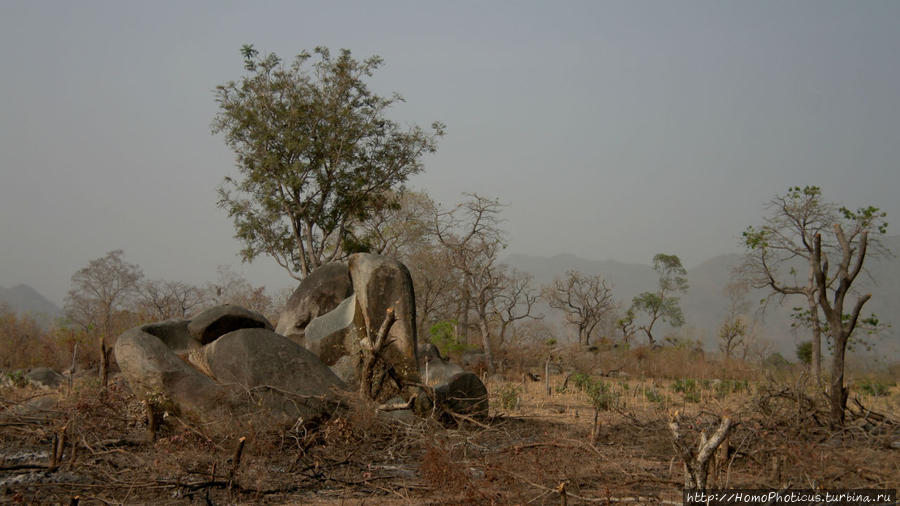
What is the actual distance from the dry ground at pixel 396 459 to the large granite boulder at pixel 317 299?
118 inches

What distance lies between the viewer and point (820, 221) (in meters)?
23.1

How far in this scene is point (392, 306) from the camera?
10500 millimetres

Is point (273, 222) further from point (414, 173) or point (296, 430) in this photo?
point (296, 430)

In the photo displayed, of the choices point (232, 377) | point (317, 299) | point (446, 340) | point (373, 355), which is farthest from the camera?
point (446, 340)

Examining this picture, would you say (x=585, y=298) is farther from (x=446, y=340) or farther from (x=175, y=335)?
(x=175, y=335)

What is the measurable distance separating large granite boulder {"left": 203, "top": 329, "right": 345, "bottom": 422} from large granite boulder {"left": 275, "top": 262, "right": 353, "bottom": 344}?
231 centimetres

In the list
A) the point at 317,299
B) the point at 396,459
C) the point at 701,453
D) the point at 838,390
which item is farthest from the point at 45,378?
the point at 701,453

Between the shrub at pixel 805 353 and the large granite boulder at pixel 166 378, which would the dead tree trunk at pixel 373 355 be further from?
the shrub at pixel 805 353

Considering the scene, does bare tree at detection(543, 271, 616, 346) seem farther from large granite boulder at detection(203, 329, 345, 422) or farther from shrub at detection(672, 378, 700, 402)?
large granite boulder at detection(203, 329, 345, 422)

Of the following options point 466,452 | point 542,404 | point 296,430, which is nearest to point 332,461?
point 296,430

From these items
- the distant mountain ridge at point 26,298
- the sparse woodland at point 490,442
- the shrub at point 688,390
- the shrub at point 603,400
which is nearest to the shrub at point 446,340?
the sparse woodland at point 490,442

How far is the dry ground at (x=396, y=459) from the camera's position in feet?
19.1

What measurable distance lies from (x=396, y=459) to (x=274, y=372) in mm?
2093

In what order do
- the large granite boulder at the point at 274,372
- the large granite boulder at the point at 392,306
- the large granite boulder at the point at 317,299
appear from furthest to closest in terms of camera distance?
the large granite boulder at the point at 317,299, the large granite boulder at the point at 392,306, the large granite boulder at the point at 274,372
